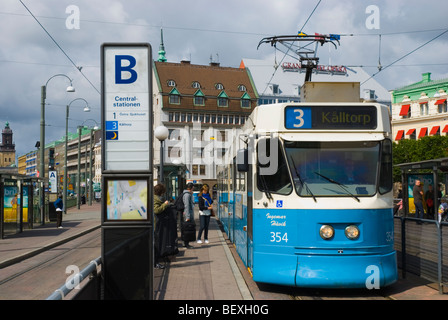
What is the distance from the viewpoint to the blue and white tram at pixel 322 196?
7.90 metres

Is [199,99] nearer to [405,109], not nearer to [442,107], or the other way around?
[405,109]

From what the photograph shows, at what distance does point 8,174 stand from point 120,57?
13574mm

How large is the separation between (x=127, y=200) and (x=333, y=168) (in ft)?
9.94

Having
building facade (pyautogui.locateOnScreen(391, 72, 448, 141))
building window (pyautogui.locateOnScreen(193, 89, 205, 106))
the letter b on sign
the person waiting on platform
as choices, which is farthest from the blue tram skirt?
building window (pyautogui.locateOnScreen(193, 89, 205, 106))

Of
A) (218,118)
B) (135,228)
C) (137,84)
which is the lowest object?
(135,228)

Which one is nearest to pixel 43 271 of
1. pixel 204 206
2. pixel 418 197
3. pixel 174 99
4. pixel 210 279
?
pixel 210 279

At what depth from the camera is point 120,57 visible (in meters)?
6.95

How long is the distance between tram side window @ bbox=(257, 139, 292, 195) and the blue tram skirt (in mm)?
963

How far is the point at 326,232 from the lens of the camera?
791cm

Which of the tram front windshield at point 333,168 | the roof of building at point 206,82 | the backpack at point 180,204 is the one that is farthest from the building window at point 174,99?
the tram front windshield at point 333,168

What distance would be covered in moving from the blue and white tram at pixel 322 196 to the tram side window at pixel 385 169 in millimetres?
15

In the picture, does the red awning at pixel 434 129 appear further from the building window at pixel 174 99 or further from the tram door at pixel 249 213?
the tram door at pixel 249 213

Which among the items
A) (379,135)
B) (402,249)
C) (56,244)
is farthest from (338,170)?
(56,244)
